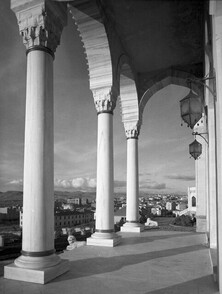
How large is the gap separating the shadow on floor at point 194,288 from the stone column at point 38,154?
11.6 feet

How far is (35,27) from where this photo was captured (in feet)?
32.2

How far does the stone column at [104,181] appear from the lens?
49.7 ft

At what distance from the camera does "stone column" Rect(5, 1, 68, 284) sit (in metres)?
8.96

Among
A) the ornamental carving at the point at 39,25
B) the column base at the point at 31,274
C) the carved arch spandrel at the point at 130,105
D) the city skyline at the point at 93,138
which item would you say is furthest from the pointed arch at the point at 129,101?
the city skyline at the point at 93,138

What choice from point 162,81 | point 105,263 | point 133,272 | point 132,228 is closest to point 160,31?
point 162,81

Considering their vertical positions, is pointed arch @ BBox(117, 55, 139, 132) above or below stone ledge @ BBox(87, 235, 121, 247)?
above

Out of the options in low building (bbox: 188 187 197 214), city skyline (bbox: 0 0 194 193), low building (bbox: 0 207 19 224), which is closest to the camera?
low building (bbox: 0 207 19 224)

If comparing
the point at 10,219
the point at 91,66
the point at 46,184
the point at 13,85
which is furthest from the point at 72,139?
the point at 46,184

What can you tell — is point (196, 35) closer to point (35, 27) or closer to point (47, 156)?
point (35, 27)

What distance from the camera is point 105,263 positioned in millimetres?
11289

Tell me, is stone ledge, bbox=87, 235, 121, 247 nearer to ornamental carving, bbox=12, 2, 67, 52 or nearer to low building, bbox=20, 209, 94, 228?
ornamental carving, bbox=12, 2, 67, 52

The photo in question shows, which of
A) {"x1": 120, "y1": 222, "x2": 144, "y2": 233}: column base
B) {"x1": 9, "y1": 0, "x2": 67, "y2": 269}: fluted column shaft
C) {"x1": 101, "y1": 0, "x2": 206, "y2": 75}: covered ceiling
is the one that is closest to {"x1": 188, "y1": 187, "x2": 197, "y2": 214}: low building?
{"x1": 120, "y1": 222, "x2": 144, "y2": 233}: column base

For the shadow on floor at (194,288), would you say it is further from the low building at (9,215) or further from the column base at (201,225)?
the low building at (9,215)

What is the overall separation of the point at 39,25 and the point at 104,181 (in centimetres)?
855
